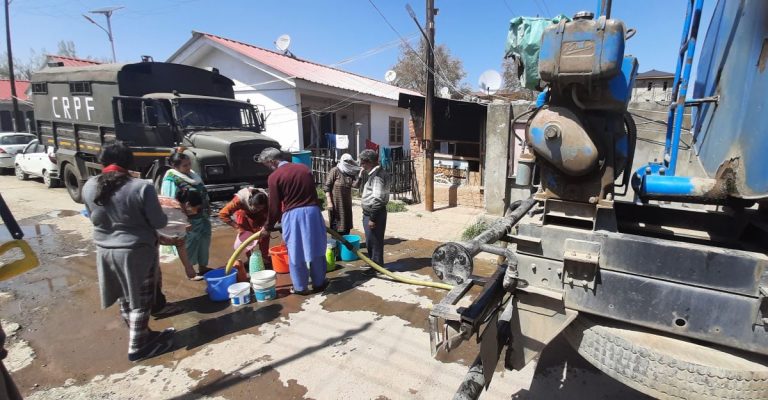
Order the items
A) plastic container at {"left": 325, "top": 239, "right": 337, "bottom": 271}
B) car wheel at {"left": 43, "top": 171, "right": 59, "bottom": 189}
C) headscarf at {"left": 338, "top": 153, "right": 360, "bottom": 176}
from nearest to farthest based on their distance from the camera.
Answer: plastic container at {"left": 325, "top": 239, "right": 337, "bottom": 271}
headscarf at {"left": 338, "top": 153, "right": 360, "bottom": 176}
car wheel at {"left": 43, "top": 171, "right": 59, "bottom": 189}

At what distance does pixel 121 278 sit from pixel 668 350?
375cm

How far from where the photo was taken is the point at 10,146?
13867 millimetres

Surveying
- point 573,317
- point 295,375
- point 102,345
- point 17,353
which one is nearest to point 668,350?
point 573,317

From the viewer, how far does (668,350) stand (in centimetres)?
154

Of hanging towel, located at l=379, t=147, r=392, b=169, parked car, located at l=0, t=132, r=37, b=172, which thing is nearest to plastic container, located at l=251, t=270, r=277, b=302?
hanging towel, located at l=379, t=147, r=392, b=169

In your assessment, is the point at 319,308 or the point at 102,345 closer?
the point at 102,345

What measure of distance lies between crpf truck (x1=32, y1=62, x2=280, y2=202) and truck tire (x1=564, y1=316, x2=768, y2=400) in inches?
267

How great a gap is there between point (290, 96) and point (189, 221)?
26.7 feet

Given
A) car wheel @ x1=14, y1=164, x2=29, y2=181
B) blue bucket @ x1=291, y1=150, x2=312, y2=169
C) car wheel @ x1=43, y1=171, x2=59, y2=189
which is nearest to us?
blue bucket @ x1=291, y1=150, x2=312, y2=169

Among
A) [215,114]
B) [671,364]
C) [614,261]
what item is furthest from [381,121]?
[671,364]

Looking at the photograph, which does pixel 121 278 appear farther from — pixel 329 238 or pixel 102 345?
pixel 329 238

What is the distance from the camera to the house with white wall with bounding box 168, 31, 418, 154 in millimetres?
11836

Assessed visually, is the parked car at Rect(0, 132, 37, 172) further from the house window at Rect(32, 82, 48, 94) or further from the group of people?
the group of people

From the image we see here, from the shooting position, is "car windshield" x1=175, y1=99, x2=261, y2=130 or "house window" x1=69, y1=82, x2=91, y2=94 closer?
"car windshield" x1=175, y1=99, x2=261, y2=130
